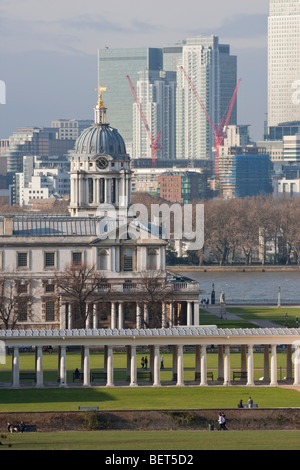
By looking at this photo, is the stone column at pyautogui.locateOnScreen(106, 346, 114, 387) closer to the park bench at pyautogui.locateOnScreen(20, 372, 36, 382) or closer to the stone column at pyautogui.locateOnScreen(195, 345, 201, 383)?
the park bench at pyautogui.locateOnScreen(20, 372, 36, 382)

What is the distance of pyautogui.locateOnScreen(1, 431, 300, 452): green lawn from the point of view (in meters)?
65.9

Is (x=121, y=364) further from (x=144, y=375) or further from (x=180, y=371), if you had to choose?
(x=180, y=371)

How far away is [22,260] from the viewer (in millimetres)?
109125

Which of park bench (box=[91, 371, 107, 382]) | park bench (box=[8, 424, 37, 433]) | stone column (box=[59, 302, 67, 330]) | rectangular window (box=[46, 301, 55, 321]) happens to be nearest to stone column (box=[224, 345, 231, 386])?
park bench (box=[91, 371, 107, 382])

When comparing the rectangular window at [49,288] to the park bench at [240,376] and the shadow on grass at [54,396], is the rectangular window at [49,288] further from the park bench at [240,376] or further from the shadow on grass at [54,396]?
the shadow on grass at [54,396]

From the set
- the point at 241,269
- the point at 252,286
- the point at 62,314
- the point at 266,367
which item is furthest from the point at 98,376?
the point at 241,269

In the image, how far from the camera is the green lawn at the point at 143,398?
253 feet

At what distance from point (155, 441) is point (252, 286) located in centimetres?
9381

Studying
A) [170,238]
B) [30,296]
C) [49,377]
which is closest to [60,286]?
[30,296]

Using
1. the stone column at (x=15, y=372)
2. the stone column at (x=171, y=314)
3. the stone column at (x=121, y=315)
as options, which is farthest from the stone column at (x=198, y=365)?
the stone column at (x=121, y=315)

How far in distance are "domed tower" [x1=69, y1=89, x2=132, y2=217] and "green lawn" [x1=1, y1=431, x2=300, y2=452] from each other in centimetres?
5637

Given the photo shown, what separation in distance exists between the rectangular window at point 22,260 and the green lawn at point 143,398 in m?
27.0
